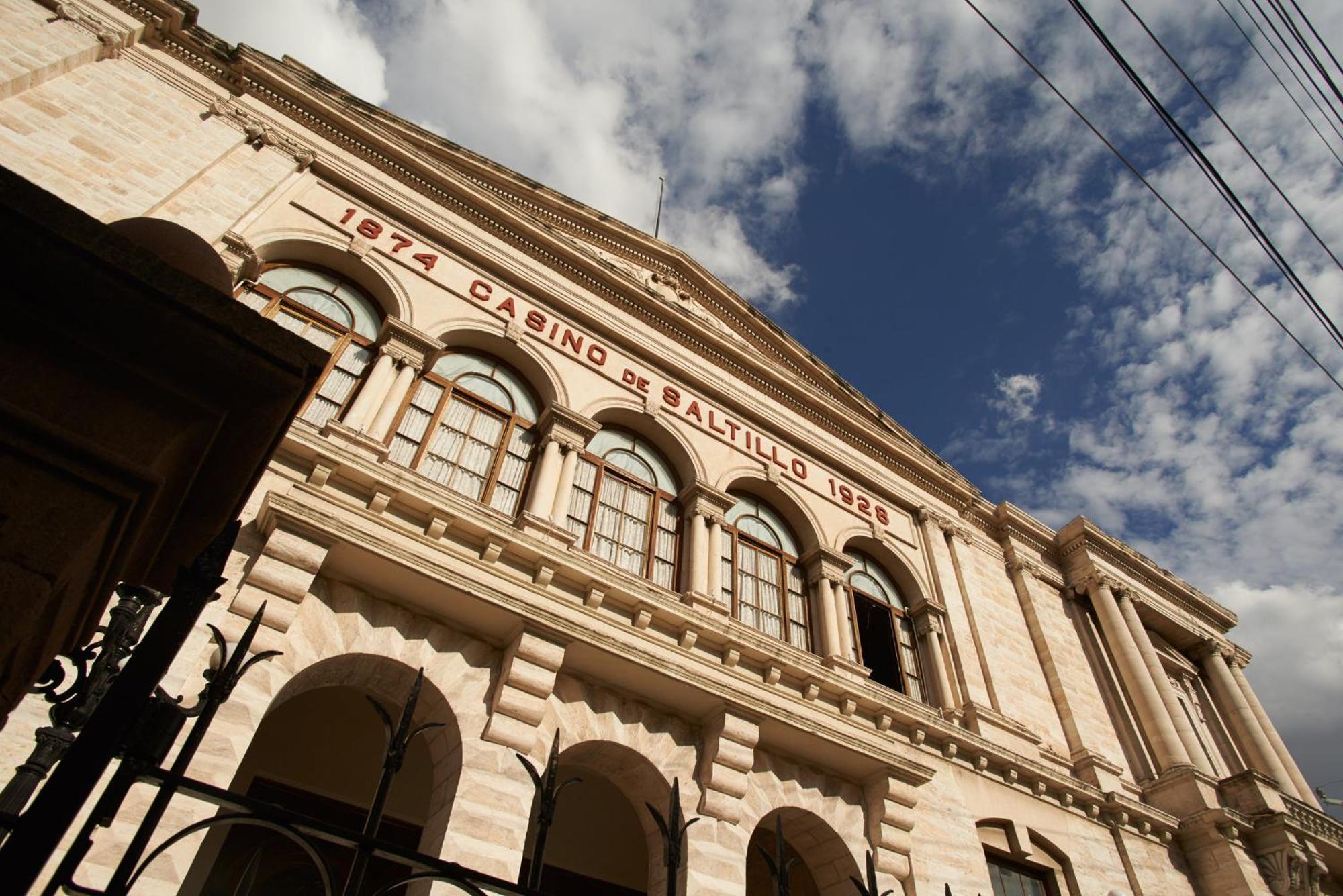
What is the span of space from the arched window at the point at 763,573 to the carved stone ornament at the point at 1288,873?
7.56 m

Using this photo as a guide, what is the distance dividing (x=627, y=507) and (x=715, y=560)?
1.35 metres

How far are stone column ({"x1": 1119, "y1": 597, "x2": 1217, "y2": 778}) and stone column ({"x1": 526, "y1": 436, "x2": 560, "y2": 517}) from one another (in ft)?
36.1

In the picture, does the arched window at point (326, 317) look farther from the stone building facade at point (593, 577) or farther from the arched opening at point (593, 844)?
the arched opening at point (593, 844)

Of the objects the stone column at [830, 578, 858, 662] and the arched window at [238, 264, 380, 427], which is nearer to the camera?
the arched window at [238, 264, 380, 427]

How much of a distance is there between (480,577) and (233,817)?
5230 mm

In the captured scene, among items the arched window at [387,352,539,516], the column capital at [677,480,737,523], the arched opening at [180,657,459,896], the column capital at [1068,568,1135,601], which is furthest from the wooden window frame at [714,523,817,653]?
the column capital at [1068,568,1135,601]

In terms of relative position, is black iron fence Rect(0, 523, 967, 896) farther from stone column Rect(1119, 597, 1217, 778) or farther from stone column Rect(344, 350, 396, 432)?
stone column Rect(1119, 597, 1217, 778)

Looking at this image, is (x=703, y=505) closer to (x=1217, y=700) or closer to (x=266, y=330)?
(x=266, y=330)

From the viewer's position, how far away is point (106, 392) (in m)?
2.07

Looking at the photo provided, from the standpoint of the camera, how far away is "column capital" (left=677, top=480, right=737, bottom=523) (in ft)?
36.2

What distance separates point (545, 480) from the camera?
967cm

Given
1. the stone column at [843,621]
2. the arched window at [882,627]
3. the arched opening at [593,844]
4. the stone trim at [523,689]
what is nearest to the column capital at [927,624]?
the arched window at [882,627]

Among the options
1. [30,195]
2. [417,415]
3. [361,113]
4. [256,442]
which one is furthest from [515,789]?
[361,113]

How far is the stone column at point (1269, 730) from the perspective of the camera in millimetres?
14477
